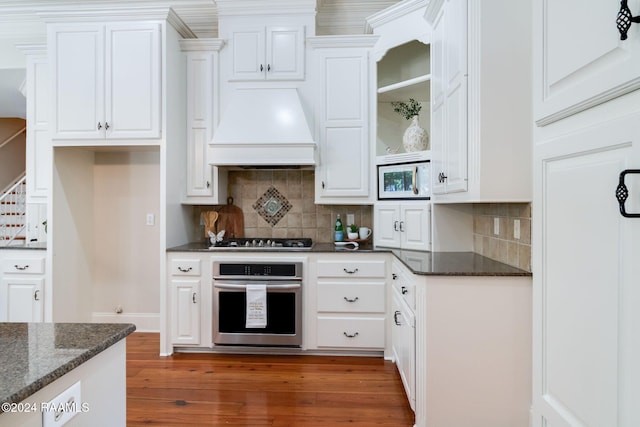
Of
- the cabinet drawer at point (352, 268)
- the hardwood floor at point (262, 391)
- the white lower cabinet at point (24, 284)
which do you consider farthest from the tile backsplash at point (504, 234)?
the white lower cabinet at point (24, 284)

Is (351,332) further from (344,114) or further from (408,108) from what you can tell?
(408,108)

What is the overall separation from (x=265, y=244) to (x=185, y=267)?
722 mm

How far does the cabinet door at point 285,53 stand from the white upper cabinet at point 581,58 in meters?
2.54

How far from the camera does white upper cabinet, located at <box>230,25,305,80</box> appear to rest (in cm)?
329

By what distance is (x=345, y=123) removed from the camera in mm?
3275

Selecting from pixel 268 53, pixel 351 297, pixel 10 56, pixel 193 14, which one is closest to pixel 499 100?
pixel 351 297

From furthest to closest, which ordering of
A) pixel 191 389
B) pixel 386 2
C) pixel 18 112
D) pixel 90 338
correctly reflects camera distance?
pixel 18 112
pixel 386 2
pixel 191 389
pixel 90 338

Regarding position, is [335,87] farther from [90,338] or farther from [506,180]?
[90,338]

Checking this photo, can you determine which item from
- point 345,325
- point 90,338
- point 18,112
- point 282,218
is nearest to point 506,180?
point 345,325

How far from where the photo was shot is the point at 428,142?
294cm

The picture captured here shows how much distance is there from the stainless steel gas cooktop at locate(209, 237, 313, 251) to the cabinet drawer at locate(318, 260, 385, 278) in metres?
0.23

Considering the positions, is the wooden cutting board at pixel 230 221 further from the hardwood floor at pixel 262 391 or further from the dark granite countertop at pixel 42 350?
the dark granite countertop at pixel 42 350

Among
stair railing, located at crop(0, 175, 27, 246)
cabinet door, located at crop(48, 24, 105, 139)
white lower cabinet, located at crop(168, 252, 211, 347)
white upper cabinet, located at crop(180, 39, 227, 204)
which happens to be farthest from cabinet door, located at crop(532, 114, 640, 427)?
stair railing, located at crop(0, 175, 27, 246)

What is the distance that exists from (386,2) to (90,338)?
3.72 m
